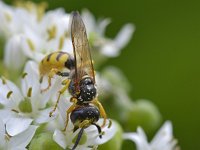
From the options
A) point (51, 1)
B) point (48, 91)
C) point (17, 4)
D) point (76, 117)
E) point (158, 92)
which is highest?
point (51, 1)

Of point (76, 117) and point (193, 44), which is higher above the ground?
point (193, 44)

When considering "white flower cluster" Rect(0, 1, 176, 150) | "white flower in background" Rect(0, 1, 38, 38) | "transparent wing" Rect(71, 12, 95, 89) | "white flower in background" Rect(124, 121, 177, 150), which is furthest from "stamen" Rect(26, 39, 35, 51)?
"white flower in background" Rect(124, 121, 177, 150)

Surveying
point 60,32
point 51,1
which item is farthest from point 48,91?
point 51,1

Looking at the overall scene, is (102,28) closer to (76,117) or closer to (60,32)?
Answer: (60,32)

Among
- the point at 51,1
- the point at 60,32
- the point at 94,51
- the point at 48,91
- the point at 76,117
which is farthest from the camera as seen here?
the point at 51,1

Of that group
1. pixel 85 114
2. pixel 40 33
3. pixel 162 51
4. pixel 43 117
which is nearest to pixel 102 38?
pixel 40 33

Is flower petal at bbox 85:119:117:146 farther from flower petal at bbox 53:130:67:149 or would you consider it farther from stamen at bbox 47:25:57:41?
stamen at bbox 47:25:57:41
